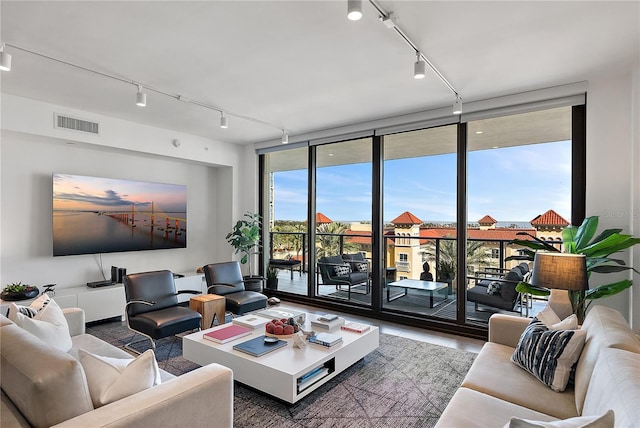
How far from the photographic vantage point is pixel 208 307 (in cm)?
397

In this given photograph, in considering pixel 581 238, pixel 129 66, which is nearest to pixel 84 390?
pixel 129 66

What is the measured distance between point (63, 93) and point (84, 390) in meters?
3.59

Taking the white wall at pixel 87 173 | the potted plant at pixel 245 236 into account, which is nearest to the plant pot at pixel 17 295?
the white wall at pixel 87 173

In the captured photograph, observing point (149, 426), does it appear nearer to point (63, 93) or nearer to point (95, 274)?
point (63, 93)

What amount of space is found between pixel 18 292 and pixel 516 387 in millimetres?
4788

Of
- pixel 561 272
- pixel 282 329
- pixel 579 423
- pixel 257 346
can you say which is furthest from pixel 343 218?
pixel 579 423

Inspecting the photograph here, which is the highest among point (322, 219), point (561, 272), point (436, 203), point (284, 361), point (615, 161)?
point (615, 161)

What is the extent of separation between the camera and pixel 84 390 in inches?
55.4

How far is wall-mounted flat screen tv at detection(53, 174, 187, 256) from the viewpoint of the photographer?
14.8ft

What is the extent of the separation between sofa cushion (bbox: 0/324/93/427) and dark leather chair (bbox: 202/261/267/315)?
2.83m

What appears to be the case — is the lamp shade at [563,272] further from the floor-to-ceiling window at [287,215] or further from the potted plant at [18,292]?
the potted plant at [18,292]

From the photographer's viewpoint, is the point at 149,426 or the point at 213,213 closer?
the point at 149,426

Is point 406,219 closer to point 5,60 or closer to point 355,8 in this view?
point 355,8

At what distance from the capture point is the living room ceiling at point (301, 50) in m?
2.31
